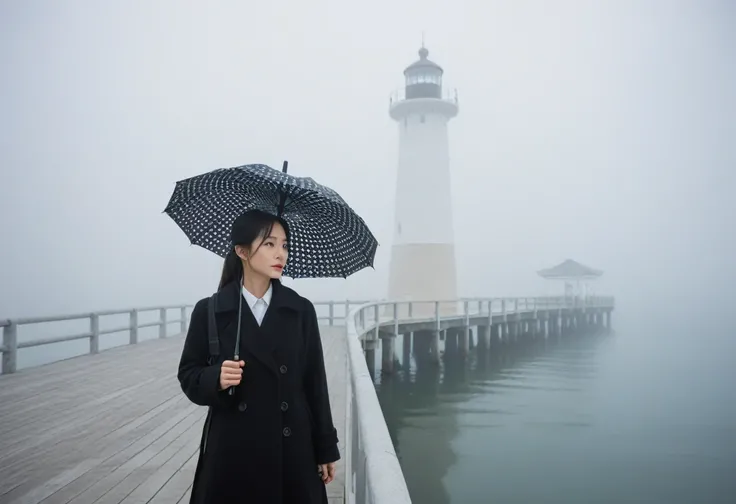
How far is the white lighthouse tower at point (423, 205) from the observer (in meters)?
21.2

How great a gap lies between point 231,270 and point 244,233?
151 millimetres

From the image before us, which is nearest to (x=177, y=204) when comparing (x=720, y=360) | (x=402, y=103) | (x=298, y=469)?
(x=298, y=469)

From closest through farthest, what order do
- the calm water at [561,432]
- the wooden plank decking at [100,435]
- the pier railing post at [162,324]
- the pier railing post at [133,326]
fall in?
1. the wooden plank decking at [100,435]
2. the calm water at [561,432]
3. the pier railing post at [133,326]
4. the pier railing post at [162,324]

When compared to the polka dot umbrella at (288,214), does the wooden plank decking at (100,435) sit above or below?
below

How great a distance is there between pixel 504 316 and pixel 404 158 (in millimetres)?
8511

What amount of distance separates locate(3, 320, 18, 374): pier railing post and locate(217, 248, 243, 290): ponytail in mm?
6633

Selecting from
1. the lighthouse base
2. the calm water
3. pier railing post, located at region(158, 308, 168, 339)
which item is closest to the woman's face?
the calm water

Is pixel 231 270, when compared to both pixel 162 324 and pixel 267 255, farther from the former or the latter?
pixel 162 324

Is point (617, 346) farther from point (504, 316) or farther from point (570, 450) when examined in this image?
point (570, 450)

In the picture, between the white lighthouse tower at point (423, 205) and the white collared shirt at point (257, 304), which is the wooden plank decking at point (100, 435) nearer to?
the white collared shirt at point (257, 304)

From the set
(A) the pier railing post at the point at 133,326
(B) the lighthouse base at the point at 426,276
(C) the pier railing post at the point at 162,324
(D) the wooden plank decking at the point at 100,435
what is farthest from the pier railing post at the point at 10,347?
(B) the lighthouse base at the point at 426,276

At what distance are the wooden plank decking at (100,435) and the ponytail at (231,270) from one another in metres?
1.93

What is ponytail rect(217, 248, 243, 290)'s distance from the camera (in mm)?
1928

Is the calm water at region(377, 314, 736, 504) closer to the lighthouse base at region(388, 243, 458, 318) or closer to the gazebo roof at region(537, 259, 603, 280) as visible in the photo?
the lighthouse base at region(388, 243, 458, 318)
